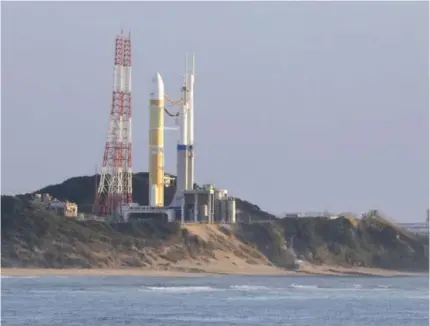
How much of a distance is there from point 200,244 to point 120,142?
13618mm

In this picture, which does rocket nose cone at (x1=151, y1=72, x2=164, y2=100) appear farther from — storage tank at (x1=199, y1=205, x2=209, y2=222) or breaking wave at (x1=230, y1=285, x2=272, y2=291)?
breaking wave at (x1=230, y1=285, x2=272, y2=291)

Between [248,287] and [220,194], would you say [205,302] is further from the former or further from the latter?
[220,194]

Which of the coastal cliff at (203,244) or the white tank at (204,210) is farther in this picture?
the white tank at (204,210)

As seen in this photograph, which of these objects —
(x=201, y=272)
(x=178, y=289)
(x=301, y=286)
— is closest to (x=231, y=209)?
(x=201, y=272)

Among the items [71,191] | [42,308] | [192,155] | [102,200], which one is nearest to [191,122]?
[192,155]

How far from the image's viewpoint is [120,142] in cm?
13188

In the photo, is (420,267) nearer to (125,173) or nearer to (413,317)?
(125,173)

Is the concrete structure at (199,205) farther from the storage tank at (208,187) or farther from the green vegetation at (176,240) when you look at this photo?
the green vegetation at (176,240)

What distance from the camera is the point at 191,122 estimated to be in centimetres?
13888

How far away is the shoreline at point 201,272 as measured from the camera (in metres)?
126

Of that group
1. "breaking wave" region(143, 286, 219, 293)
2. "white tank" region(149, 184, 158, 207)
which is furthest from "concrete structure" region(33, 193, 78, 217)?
"breaking wave" region(143, 286, 219, 293)

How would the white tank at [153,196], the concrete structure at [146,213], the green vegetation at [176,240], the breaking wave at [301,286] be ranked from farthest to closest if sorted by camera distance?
the concrete structure at [146,213] → the white tank at [153,196] → the green vegetation at [176,240] → the breaking wave at [301,286]

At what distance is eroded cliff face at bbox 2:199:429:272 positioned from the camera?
132 meters

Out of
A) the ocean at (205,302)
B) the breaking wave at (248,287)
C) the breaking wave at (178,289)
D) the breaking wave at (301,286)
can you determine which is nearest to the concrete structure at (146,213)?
the ocean at (205,302)
